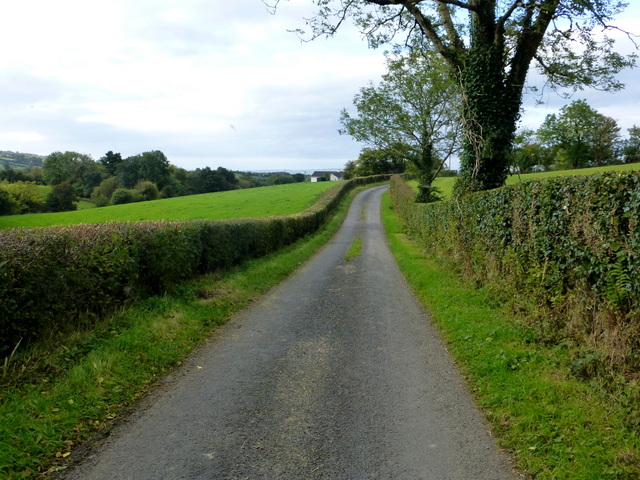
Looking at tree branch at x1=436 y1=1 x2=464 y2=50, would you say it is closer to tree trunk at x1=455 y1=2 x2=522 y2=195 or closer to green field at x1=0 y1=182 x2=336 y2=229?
tree trunk at x1=455 y1=2 x2=522 y2=195

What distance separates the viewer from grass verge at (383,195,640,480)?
10.1 feet

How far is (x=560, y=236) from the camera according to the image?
5668mm

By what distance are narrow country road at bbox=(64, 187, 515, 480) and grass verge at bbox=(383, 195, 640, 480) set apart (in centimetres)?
22

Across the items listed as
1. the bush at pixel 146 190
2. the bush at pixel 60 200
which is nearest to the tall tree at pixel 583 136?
the bush at pixel 146 190

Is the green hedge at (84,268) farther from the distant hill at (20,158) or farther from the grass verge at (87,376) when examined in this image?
the distant hill at (20,158)

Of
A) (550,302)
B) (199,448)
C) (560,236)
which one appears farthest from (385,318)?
(199,448)

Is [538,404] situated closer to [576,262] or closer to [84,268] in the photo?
[576,262]

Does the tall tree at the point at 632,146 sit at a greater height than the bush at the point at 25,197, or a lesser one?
greater

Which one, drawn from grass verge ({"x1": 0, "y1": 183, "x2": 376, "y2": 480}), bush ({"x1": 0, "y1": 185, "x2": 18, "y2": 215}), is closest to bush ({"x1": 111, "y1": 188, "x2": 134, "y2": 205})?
bush ({"x1": 0, "y1": 185, "x2": 18, "y2": 215})

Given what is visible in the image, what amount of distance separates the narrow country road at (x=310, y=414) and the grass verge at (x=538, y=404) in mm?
224

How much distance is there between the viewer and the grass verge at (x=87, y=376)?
338 centimetres

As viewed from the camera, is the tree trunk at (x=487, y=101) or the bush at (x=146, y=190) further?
the bush at (x=146, y=190)

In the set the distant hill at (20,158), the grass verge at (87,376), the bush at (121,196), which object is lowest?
the grass verge at (87,376)

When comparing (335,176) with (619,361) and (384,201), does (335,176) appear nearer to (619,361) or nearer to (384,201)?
(384,201)
